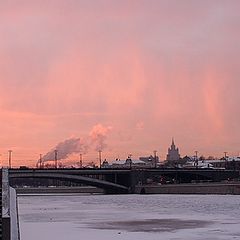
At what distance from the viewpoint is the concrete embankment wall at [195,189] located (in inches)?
4196

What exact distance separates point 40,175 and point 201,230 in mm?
Answer: 92412

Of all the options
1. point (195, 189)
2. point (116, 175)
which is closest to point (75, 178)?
point (116, 175)

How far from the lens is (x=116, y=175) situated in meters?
135

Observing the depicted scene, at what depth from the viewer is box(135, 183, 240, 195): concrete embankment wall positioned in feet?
350

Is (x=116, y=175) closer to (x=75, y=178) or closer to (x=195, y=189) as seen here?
(x=75, y=178)

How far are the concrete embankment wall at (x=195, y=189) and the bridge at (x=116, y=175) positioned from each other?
4734mm

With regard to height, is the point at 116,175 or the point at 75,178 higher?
the point at 116,175

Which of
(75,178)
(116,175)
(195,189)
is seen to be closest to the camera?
(195,189)

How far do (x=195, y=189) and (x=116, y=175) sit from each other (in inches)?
984

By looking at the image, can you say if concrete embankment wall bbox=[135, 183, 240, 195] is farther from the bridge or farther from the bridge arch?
the bridge

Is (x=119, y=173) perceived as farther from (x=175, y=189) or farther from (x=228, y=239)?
(x=228, y=239)

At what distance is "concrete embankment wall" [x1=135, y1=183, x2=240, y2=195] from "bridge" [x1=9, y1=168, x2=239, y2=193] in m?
4.73

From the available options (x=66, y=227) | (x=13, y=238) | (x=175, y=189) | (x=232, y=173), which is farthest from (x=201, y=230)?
(x=232, y=173)

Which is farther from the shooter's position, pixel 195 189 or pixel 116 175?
pixel 116 175
